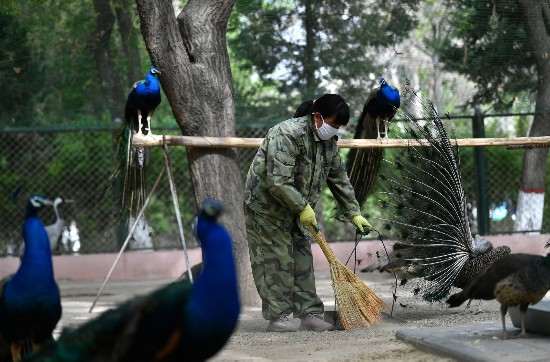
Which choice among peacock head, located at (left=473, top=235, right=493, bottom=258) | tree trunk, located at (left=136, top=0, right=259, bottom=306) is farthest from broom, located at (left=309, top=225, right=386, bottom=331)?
tree trunk, located at (left=136, top=0, right=259, bottom=306)

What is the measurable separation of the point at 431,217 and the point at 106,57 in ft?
25.8

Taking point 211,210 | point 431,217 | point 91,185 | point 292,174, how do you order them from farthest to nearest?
1. point 91,185
2. point 431,217
3. point 292,174
4. point 211,210

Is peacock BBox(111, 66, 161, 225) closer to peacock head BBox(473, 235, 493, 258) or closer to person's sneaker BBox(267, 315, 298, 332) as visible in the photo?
person's sneaker BBox(267, 315, 298, 332)

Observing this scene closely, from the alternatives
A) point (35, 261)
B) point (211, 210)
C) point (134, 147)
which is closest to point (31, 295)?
point (35, 261)

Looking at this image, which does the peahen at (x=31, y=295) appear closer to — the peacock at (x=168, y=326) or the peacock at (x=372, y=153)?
the peacock at (x=168, y=326)

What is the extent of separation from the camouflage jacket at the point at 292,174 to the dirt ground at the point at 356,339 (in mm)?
911

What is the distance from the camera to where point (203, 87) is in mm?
8500

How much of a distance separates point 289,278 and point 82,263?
6294 millimetres

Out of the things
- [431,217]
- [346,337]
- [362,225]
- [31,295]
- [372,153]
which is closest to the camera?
[31,295]

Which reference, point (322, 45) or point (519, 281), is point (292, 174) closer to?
point (519, 281)

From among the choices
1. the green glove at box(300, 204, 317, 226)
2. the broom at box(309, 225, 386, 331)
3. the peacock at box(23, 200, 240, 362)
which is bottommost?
the broom at box(309, 225, 386, 331)

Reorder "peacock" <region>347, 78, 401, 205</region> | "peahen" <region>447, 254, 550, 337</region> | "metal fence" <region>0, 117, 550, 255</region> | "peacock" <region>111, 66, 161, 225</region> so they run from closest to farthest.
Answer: "peahen" <region>447, 254, 550, 337</region> → "peacock" <region>111, 66, 161, 225</region> → "peacock" <region>347, 78, 401, 205</region> → "metal fence" <region>0, 117, 550, 255</region>

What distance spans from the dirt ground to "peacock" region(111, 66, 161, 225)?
1.61m

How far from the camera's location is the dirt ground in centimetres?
564
